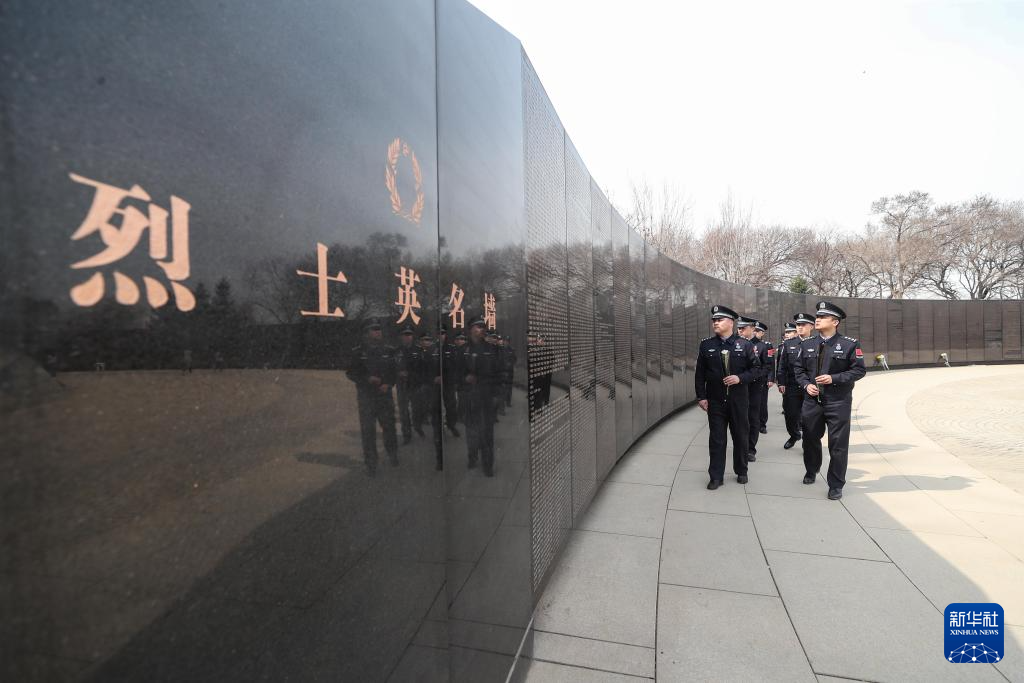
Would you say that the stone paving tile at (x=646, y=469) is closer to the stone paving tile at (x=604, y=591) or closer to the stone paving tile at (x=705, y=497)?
the stone paving tile at (x=705, y=497)

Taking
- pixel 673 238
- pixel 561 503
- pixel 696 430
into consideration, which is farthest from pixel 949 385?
pixel 561 503

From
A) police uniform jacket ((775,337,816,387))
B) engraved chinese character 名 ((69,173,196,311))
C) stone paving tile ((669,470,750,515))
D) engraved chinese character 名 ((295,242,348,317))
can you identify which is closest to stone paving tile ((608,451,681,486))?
stone paving tile ((669,470,750,515))

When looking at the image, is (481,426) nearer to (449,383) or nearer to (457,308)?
(449,383)

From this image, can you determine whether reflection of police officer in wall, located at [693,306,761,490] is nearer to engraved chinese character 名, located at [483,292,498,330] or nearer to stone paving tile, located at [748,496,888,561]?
stone paving tile, located at [748,496,888,561]

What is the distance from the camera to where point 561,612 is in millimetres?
2990

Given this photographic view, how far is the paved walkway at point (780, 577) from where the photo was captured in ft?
8.30

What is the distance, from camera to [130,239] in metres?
0.72

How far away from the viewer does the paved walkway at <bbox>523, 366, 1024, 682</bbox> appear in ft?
8.30

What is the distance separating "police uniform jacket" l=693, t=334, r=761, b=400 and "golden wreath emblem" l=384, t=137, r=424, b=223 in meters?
4.55

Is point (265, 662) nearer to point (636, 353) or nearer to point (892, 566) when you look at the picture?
point (892, 566)

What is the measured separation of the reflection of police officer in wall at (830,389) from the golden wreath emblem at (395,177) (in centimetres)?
486

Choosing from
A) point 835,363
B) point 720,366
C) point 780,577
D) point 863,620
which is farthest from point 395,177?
point 835,363

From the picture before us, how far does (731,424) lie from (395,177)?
16.6ft

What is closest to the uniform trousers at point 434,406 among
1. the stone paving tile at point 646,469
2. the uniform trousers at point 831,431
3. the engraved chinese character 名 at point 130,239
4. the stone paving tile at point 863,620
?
the engraved chinese character 名 at point 130,239
